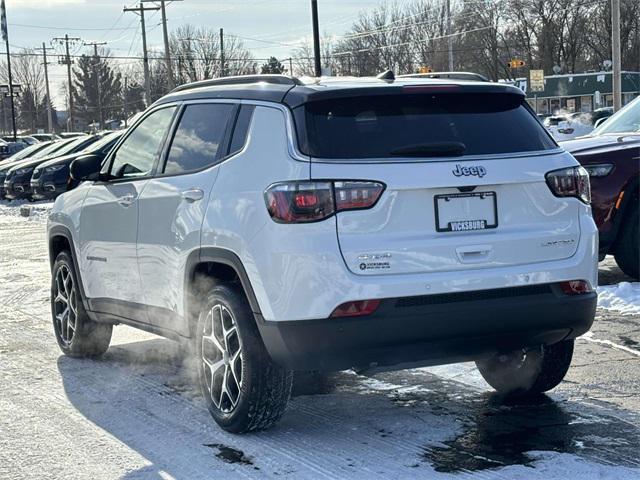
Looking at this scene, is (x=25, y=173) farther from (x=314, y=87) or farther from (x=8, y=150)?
(x=314, y=87)

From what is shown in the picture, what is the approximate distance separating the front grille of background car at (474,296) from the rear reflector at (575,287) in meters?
0.09

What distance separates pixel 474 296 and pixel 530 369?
44.7 inches

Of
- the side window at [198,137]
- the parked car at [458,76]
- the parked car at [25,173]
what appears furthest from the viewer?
the parked car at [25,173]

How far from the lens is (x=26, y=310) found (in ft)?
30.2

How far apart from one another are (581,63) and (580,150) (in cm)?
8427

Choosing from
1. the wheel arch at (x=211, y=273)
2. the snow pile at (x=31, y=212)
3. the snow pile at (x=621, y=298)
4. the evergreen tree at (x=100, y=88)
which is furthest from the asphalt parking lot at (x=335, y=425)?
the evergreen tree at (x=100, y=88)

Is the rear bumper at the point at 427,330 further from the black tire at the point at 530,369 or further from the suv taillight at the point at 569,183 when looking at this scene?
the black tire at the point at 530,369

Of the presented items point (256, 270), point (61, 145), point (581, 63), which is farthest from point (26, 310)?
point (581, 63)

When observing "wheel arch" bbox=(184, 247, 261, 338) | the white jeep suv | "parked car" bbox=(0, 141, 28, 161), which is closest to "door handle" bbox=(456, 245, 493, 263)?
the white jeep suv

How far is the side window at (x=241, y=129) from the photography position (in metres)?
4.93

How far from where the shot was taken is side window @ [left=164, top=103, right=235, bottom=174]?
17.0 ft

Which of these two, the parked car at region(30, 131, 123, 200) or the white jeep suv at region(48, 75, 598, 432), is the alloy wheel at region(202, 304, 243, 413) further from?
the parked car at region(30, 131, 123, 200)

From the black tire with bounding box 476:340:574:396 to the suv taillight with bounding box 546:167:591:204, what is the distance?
2.95 feet

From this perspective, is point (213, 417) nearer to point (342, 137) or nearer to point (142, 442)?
point (142, 442)
